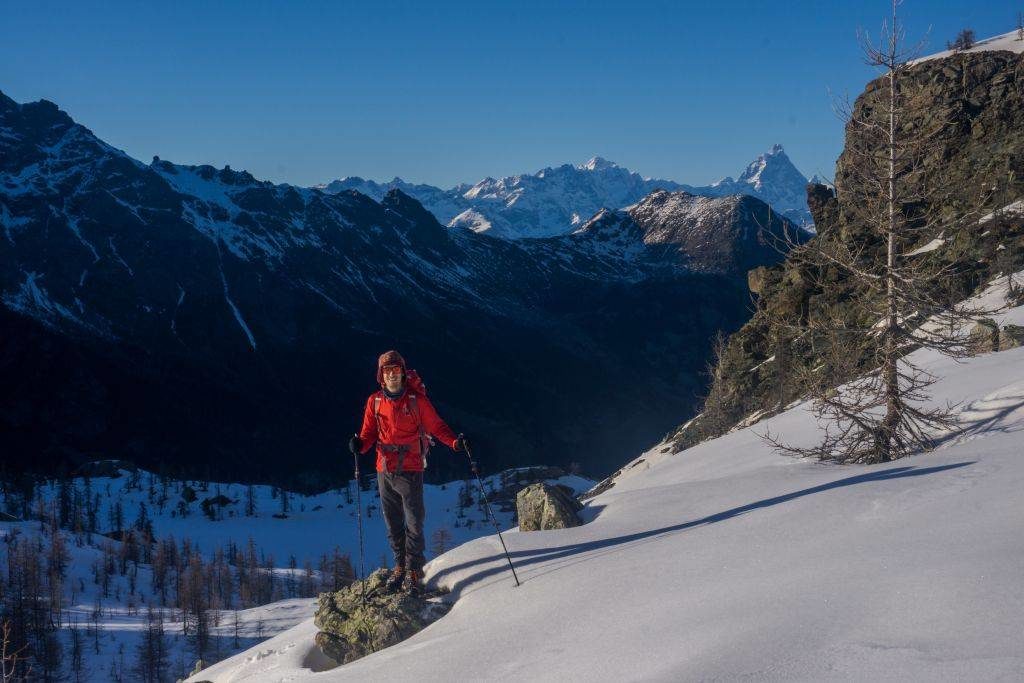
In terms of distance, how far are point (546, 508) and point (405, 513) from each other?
2354 millimetres

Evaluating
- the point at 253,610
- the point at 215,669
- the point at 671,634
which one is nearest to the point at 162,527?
the point at 253,610

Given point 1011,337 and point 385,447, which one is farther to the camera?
point 1011,337

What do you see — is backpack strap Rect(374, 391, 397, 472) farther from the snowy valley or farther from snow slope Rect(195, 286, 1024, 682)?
the snowy valley

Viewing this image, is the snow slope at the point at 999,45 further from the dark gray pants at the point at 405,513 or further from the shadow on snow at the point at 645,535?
the dark gray pants at the point at 405,513

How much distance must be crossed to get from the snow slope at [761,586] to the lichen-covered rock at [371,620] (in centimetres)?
40

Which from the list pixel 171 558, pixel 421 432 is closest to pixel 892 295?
pixel 421 432

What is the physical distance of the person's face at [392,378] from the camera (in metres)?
9.15

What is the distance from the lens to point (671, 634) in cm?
575

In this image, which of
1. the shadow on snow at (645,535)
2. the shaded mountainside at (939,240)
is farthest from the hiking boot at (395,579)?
the shaded mountainside at (939,240)

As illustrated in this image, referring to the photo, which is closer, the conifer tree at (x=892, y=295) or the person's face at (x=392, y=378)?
the person's face at (x=392, y=378)

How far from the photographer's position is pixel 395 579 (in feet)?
31.4

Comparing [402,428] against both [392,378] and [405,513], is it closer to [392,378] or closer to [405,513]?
[392,378]

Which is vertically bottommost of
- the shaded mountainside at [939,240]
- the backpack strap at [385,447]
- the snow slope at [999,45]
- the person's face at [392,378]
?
the backpack strap at [385,447]

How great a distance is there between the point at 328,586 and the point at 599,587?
96835 millimetres
